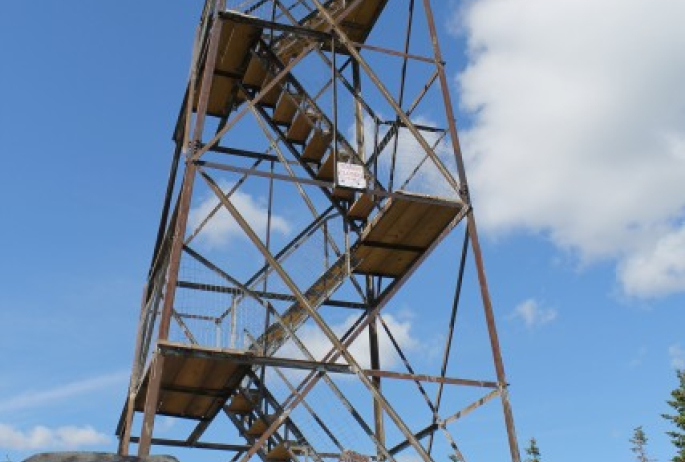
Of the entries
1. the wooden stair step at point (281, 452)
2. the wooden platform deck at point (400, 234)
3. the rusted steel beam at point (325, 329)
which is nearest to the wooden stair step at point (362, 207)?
the wooden platform deck at point (400, 234)

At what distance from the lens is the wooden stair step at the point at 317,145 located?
55.5 feet

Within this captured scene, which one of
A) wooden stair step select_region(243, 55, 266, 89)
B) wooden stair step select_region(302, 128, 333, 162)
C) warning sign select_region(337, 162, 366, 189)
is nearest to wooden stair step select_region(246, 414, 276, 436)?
warning sign select_region(337, 162, 366, 189)

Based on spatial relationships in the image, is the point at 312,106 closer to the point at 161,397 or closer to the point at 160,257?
the point at 160,257

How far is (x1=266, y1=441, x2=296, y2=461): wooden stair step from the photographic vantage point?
16.1 meters

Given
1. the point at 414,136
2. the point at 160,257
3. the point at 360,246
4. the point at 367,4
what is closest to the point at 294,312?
the point at 360,246

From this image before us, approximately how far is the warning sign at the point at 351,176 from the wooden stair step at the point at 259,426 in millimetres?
4491

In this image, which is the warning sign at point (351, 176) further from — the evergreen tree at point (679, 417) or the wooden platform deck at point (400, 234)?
the evergreen tree at point (679, 417)

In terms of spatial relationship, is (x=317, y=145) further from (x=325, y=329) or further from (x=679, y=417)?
(x=679, y=417)

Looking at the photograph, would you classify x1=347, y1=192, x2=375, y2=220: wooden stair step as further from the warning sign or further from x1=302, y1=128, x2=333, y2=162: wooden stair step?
x1=302, y1=128, x2=333, y2=162: wooden stair step

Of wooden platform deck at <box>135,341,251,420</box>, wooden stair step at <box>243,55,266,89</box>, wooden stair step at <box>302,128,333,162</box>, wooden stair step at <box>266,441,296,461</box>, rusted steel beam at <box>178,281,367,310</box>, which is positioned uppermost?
wooden stair step at <box>243,55,266,89</box>

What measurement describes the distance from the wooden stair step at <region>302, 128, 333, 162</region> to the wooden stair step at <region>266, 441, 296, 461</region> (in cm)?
570

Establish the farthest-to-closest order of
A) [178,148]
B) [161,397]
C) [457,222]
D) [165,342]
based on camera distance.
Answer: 1. [178,148]
2. [161,397]
3. [457,222]
4. [165,342]

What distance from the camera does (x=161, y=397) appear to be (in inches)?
655

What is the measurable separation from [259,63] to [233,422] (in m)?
7.07
